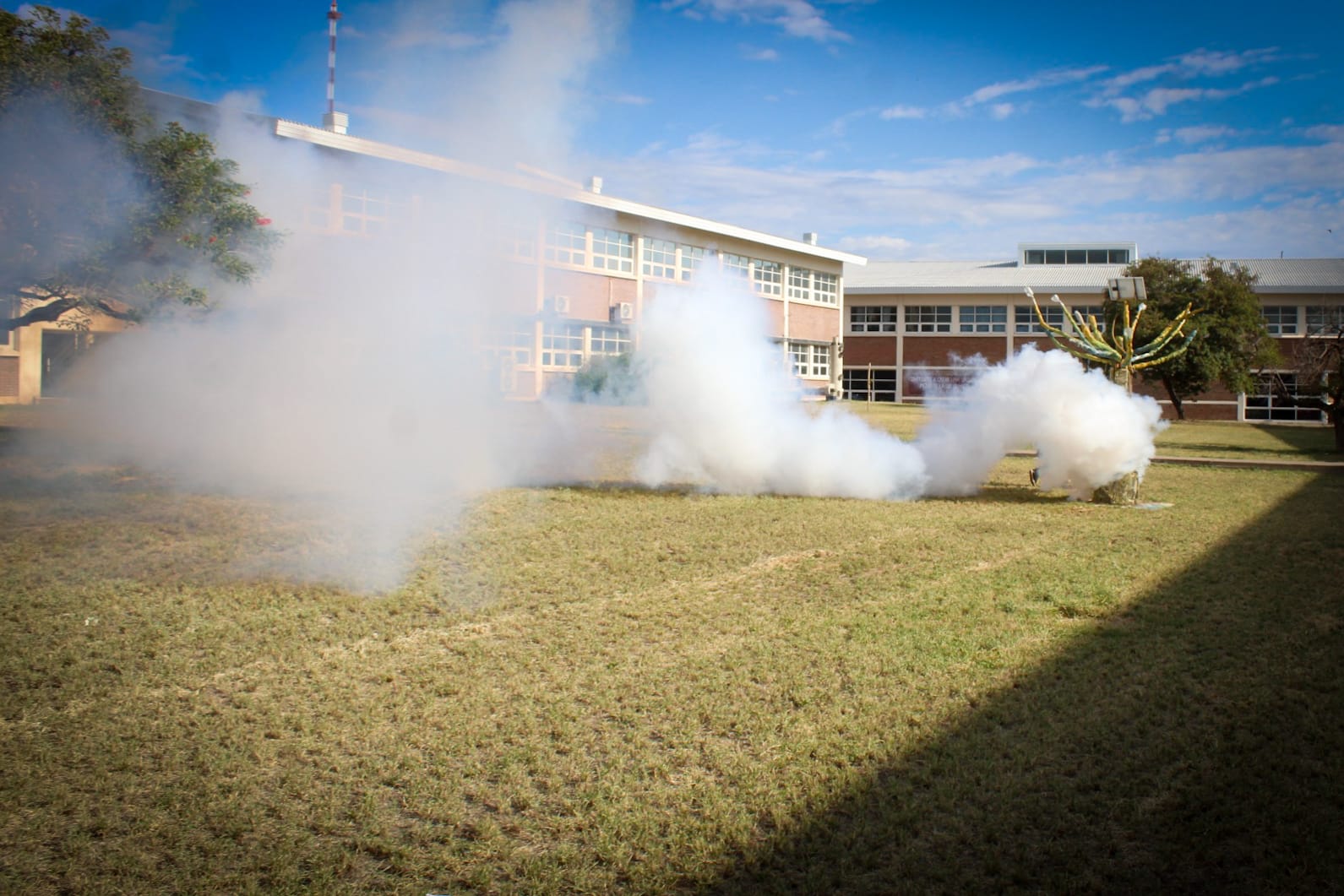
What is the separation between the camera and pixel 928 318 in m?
53.6

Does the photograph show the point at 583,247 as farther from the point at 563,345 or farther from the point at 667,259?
the point at 667,259

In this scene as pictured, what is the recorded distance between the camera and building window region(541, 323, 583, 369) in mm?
15363

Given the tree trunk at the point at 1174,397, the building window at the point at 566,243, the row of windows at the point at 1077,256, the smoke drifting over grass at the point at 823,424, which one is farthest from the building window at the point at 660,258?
the row of windows at the point at 1077,256

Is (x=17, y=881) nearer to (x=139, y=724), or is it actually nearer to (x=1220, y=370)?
(x=139, y=724)

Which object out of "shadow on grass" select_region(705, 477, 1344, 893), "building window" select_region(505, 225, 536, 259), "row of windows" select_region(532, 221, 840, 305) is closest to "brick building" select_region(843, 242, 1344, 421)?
"row of windows" select_region(532, 221, 840, 305)

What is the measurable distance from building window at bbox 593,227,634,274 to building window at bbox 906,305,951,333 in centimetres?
3877

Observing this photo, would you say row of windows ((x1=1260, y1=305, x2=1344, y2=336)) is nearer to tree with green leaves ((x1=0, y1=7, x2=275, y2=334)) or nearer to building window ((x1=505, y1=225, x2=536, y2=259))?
building window ((x1=505, y1=225, x2=536, y2=259))

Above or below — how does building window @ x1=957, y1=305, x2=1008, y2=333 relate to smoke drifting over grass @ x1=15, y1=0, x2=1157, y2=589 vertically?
above

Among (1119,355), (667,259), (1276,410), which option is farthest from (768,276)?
(1276,410)

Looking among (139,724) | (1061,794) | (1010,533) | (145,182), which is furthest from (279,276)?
(1061,794)

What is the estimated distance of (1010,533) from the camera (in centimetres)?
1092

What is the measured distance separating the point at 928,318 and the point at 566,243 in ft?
142

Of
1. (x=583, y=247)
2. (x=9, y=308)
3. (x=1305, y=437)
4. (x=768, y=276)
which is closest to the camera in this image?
(x=9, y=308)

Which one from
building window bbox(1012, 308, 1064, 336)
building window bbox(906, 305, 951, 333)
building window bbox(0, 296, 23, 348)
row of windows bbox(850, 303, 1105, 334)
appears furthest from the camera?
building window bbox(906, 305, 951, 333)
